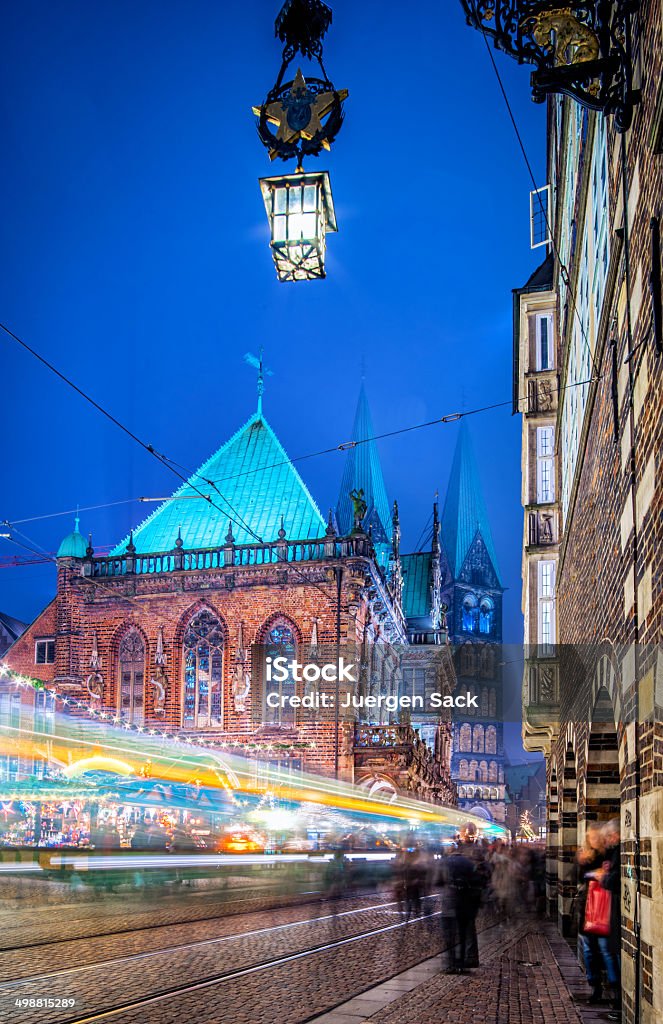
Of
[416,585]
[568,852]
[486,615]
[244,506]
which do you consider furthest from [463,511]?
[568,852]

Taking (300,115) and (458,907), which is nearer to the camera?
(300,115)

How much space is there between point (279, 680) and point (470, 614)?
71.4m

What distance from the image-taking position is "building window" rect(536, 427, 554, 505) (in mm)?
21156

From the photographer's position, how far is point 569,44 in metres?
6.26

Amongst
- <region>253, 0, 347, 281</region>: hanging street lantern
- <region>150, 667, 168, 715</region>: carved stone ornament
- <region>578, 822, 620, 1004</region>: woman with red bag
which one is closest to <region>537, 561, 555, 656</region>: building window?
<region>578, 822, 620, 1004</region>: woman with red bag

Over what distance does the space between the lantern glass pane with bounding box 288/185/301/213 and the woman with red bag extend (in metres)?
6.23

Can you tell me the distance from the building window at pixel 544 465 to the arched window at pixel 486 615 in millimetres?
88198

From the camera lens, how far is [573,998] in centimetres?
1040

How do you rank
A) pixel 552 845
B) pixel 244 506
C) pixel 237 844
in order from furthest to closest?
pixel 244 506
pixel 237 844
pixel 552 845

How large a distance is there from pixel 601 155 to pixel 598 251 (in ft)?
2.82

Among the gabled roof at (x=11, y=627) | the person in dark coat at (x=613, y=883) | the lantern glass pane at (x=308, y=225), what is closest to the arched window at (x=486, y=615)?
the gabled roof at (x=11, y=627)

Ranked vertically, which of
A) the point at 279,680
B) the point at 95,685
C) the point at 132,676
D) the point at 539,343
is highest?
the point at 539,343

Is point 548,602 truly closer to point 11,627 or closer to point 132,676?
point 132,676

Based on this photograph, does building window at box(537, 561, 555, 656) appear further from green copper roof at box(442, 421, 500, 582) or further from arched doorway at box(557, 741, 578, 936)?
green copper roof at box(442, 421, 500, 582)
